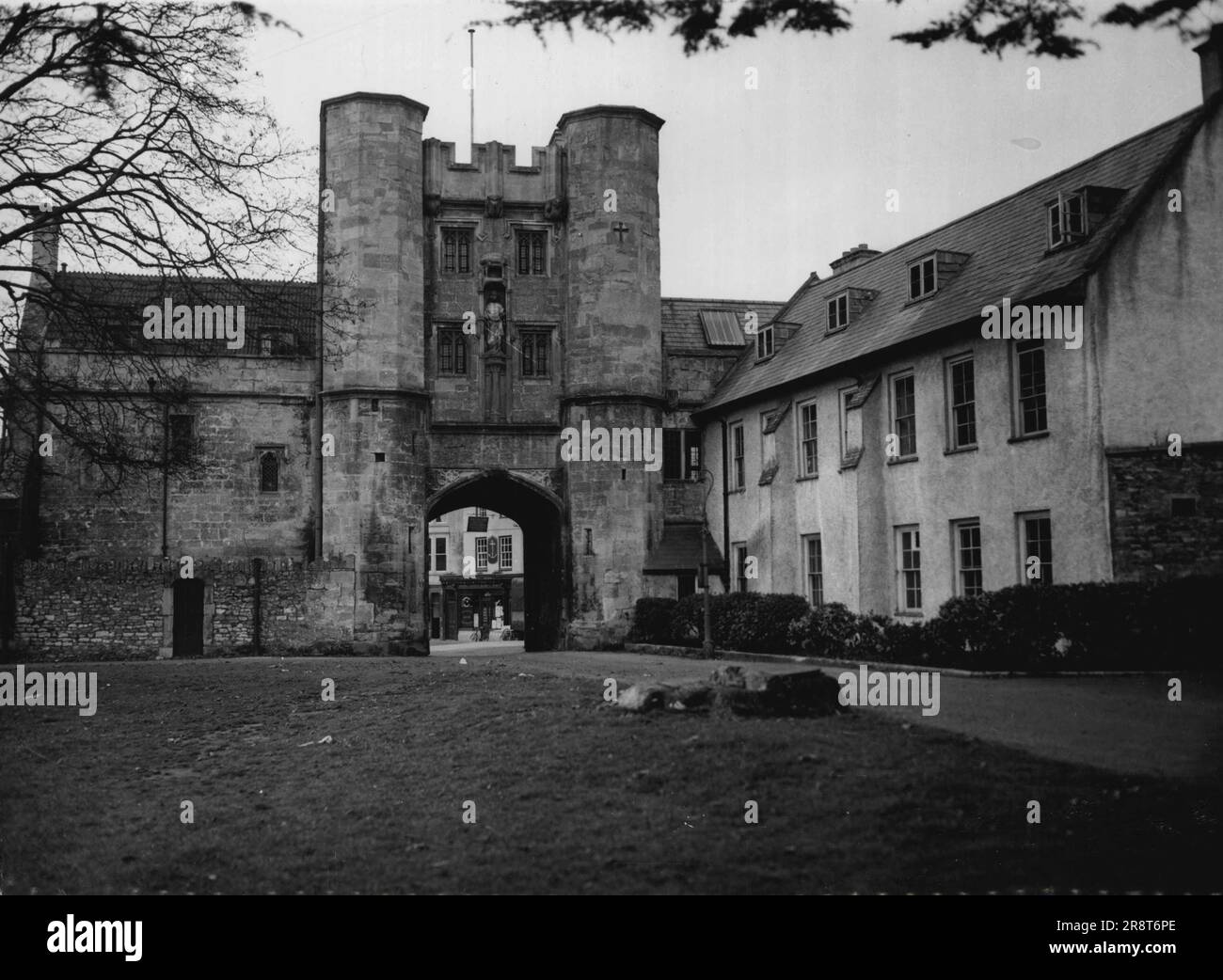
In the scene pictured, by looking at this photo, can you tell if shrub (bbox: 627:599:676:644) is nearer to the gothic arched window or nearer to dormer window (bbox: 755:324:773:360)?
dormer window (bbox: 755:324:773:360)

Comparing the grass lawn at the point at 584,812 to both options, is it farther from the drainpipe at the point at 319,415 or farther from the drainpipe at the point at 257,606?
the drainpipe at the point at 319,415

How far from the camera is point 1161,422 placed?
60.2 feet

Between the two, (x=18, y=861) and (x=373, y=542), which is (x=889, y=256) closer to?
(x=373, y=542)

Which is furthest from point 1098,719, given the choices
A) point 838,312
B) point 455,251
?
point 455,251

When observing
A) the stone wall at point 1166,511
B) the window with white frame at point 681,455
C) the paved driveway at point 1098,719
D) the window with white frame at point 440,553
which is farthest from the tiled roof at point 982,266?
the window with white frame at point 440,553

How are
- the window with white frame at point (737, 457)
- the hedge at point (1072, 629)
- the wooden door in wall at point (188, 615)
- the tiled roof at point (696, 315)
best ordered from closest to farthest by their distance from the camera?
1. the hedge at point (1072, 629)
2. the wooden door in wall at point (188, 615)
3. the window with white frame at point (737, 457)
4. the tiled roof at point (696, 315)

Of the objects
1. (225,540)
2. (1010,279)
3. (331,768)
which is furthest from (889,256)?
(331,768)

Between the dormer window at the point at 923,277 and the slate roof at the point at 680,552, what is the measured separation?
813 centimetres

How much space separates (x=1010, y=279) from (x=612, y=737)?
13.5m

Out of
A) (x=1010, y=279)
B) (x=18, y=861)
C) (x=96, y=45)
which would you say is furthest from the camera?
(x=1010, y=279)

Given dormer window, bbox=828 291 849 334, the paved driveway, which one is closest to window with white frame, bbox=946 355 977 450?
dormer window, bbox=828 291 849 334

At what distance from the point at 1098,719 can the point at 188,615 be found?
23.4 metres

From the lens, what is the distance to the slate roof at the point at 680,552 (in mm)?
29325

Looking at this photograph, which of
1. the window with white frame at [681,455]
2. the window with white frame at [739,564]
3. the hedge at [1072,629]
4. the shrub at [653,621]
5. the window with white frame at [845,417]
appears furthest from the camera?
the window with white frame at [681,455]
